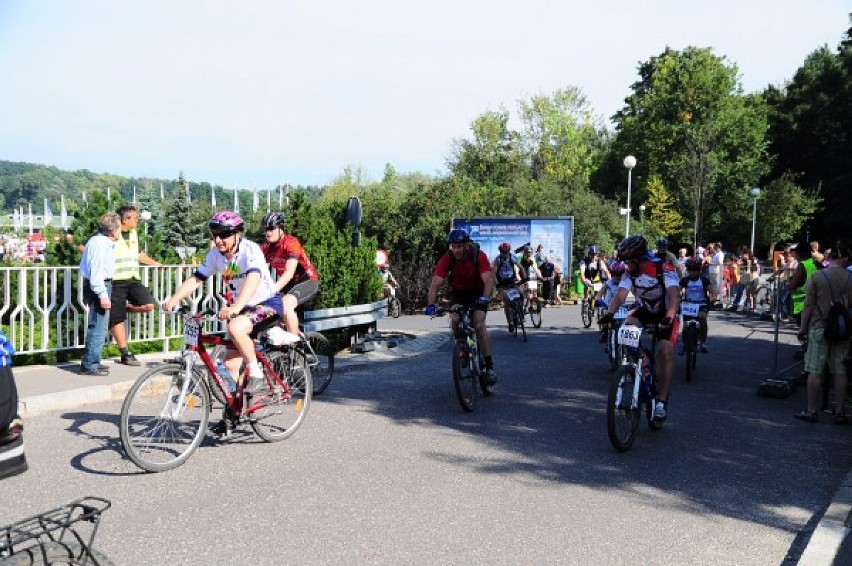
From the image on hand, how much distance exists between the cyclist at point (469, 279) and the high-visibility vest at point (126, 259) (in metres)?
3.75

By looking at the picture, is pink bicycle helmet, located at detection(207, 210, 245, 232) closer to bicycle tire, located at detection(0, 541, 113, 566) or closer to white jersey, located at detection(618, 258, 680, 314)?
bicycle tire, located at detection(0, 541, 113, 566)

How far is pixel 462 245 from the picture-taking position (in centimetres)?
877

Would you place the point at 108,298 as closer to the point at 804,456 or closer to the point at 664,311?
the point at 664,311

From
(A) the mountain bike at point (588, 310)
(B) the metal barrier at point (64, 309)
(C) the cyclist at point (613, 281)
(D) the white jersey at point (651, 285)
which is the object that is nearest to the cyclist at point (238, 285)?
(B) the metal barrier at point (64, 309)

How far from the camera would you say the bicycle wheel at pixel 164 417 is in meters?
5.55

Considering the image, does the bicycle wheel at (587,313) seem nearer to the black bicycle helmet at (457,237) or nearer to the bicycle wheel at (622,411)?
the black bicycle helmet at (457,237)

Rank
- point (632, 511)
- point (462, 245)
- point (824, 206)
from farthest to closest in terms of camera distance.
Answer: point (824, 206) < point (462, 245) < point (632, 511)

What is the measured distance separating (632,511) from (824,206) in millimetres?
62703

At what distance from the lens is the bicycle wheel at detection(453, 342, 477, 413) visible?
8.09 m

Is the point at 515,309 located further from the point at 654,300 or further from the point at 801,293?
the point at 654,300

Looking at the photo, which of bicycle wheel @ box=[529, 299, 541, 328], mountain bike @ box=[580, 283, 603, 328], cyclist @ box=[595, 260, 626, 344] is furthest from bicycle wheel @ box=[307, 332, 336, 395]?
mountain bike @ box=[580, 283, 603, 328]

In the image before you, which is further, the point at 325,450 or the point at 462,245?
the point at 462,245

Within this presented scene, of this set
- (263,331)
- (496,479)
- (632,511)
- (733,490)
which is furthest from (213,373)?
(733,490)

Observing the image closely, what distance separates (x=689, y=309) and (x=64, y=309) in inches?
338
